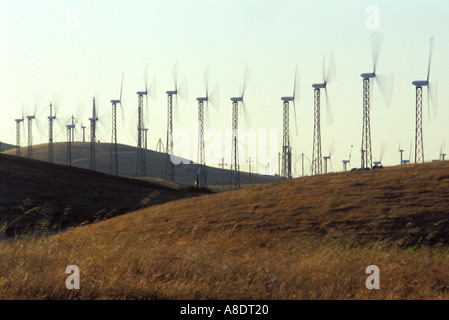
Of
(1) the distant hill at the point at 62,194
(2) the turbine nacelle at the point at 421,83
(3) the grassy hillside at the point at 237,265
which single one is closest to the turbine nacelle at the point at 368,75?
(2) the turbine nacelle at the point at 421,83

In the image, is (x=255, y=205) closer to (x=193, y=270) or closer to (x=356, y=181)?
(x=356, y=181)

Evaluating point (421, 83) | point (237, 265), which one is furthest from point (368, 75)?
point (237, 265)

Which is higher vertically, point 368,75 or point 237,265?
point 368,75

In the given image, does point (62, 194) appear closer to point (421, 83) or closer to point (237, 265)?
point (237, 265)

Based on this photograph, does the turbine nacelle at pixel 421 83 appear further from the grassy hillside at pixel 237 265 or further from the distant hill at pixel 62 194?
the grassy hillside at pixel 237 265

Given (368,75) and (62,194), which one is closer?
(62,194)

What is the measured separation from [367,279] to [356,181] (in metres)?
29.7

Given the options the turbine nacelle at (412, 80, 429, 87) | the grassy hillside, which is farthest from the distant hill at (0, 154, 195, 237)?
the turbine nacelle at (412, 80, 429, 87)

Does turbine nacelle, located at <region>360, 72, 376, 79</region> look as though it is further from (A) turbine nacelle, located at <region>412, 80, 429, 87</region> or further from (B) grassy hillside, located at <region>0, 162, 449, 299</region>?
(B) grassy hillside, located at <region>0, 162, 449, 299</region>

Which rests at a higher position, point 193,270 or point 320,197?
point 320,197

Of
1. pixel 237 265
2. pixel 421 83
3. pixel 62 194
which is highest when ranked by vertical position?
pixel 421 83

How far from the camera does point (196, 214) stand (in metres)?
38.1

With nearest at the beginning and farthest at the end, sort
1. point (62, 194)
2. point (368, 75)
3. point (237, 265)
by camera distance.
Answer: point (237, 265)
point (62, 194)
point (368, 75)

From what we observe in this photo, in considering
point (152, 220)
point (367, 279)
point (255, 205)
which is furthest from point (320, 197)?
point (367, 279)
